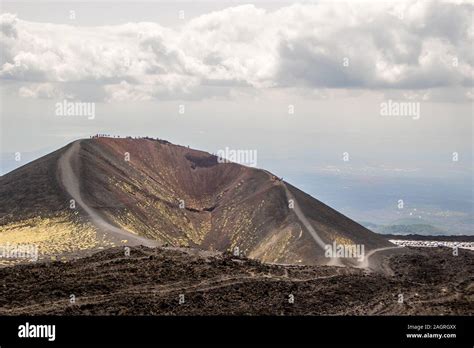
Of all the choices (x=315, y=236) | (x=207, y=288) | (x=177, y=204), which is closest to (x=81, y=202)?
(x=177, y=204)

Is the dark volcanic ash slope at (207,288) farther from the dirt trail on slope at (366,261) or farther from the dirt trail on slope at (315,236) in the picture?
the dirt trail on slope at (366,261)

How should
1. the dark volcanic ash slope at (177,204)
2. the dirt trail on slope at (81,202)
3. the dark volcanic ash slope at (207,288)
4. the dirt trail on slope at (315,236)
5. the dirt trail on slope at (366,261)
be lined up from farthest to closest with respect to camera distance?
the dark volcanic ash slope at (177,204) < the dirt trail on slope at (366,261) < the dirt trail on slope at (315,236) < the dirt trail on slope at (81,202) < the dark volcanic ash slope at (207,288)

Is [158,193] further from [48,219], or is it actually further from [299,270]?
[299,270]

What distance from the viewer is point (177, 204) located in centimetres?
12156

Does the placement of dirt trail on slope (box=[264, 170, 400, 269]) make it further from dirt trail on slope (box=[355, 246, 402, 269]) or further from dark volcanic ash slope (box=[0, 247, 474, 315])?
dark volcanic ash slope (box=[0, 247, 474, 315])

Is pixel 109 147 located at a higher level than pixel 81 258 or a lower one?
higher

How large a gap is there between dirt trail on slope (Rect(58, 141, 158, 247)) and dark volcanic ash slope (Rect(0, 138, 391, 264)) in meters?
0.63

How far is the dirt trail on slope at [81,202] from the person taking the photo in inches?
3273

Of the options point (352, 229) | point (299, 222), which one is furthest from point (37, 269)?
point (352, 229)

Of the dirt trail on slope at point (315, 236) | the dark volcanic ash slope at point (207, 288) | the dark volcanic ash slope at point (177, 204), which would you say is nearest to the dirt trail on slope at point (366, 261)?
the dirt trail on slope at point (315, 236)

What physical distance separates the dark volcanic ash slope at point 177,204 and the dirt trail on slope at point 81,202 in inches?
24.8

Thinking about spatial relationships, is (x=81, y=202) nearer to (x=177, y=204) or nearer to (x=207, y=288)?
(x=177, y=204)

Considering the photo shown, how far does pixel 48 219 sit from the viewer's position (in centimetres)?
9019

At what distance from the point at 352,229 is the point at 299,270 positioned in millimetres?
38617
